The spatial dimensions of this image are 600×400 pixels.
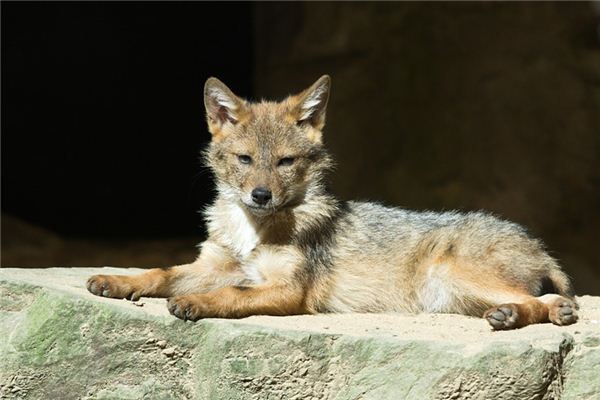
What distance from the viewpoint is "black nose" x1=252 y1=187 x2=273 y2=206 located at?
6.75 metres

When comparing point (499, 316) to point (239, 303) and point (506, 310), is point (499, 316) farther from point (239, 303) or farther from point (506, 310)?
point (239, 303)

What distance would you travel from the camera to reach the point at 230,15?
16.0m

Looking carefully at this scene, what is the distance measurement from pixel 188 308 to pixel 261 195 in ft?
3.64

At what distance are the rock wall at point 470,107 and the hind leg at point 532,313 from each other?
6.42m

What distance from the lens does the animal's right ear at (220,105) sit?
7.16 metres

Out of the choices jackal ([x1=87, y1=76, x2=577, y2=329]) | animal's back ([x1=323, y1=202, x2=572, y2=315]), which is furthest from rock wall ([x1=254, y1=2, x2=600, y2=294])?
jackal ([x1=87, y1=76, x2=577, y2=329])

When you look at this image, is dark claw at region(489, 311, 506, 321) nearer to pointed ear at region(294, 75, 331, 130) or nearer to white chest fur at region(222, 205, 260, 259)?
white chest fur at region(222, 205, 260, 259)

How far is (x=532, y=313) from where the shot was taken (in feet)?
20.7

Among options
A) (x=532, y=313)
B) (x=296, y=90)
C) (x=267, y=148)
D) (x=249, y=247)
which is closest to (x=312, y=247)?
(x=249, y=247)

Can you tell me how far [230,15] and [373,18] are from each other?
10.6ft

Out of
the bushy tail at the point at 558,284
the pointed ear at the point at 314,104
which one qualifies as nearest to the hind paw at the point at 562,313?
the bushy tail at the point at 558,284

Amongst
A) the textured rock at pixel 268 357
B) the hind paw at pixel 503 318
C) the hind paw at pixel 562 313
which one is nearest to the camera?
the textured rock at pixel 268 357

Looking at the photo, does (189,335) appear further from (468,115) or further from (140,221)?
(140,221)

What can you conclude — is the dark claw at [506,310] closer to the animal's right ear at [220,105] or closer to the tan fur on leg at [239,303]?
the tan fur on leg at [239,303]
